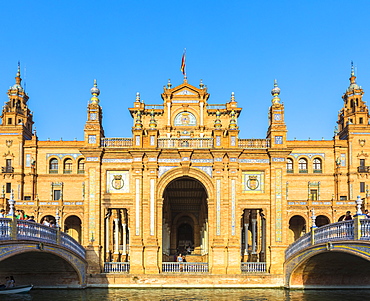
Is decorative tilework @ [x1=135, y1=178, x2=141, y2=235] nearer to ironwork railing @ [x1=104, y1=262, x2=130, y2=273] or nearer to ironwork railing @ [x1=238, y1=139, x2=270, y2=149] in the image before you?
ironwork railing @ [x1=104, y1=262, x2=130, y2=273]

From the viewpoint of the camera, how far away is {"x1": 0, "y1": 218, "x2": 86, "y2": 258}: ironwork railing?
18.0 m

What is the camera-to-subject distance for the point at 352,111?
56.2 metres

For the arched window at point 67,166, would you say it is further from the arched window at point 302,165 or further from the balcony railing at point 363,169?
the balcony railing at point 363,169

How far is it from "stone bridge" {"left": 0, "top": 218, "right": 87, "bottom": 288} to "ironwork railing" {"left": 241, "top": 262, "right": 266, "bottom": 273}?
30.1 ft

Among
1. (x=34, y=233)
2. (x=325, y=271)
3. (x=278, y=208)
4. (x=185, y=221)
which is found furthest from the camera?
(x=185, y=221)

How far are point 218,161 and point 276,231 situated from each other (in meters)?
5.30

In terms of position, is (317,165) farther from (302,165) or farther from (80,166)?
(80,166)

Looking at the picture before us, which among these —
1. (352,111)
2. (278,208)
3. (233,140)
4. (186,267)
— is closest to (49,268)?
(186,267)

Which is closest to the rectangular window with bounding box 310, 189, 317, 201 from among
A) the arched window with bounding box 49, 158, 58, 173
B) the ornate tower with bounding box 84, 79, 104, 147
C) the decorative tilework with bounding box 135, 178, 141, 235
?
the arched window with bounding box 49, 158, 58, 173

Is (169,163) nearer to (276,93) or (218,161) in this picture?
(218,161)

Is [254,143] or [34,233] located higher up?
[254,143]

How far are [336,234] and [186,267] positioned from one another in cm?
1071

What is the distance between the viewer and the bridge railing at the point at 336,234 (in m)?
17.9

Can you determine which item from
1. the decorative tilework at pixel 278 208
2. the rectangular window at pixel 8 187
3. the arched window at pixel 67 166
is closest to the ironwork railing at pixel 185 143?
the decorative tilework at pixel 278 208
